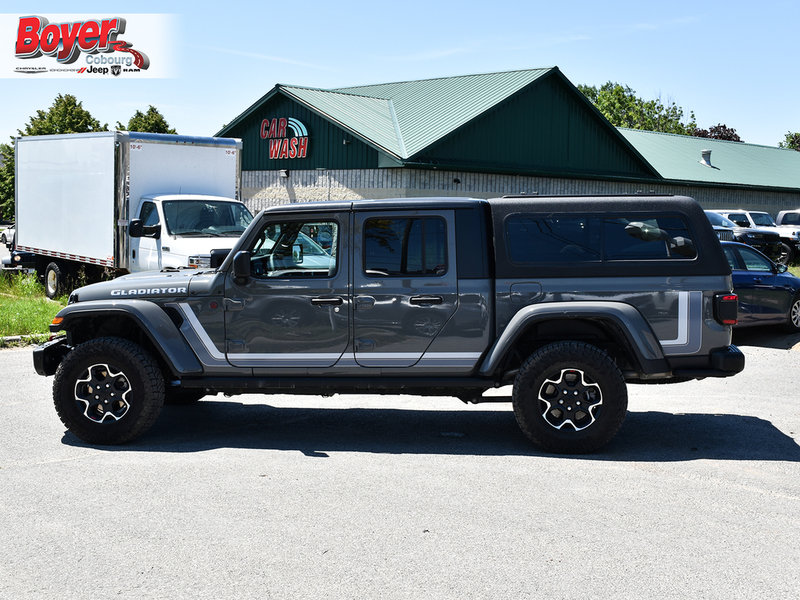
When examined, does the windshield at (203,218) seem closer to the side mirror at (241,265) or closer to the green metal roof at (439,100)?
the side mirror at (241,265)

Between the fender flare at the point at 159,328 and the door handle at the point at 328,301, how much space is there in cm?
108

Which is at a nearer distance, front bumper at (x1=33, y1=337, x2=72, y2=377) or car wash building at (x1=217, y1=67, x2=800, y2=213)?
front bumper at (x1=33, y1=337, x2=72, y2=377)

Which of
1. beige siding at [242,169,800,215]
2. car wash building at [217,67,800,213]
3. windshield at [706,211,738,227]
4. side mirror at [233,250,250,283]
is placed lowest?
side mirror at [233,250,250,283]

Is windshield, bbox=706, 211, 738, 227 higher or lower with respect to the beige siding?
lower

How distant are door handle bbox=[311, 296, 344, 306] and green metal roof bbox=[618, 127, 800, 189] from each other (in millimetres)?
32101

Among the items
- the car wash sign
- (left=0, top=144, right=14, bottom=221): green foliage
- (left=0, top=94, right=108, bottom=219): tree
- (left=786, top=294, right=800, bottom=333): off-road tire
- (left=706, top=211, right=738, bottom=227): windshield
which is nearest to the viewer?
(left=786, top=294, right=800, bottom=333): off-road tire

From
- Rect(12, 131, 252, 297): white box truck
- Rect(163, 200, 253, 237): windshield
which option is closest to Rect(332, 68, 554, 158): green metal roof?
Rect(12, 131, 252, 297): white box truck

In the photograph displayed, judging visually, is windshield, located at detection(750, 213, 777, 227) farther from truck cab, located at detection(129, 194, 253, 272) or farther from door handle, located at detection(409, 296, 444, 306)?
door handle, located at detection(409, 296, 444, 306)

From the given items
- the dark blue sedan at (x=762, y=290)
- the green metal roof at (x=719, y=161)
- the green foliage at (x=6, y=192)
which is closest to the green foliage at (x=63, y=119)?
the green foliage at (x=6, y=192)

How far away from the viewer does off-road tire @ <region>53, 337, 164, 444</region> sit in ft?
24.0

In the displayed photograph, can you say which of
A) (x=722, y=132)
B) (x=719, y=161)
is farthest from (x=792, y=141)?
(x=719, y=161)

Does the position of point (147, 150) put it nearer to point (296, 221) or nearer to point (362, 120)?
point (296, 221)

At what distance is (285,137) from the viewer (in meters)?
31.2

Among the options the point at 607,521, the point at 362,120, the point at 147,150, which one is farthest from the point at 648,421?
the point at 362,120
